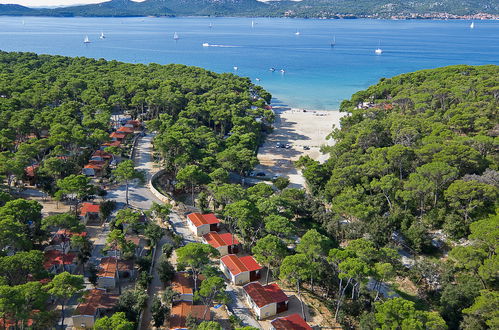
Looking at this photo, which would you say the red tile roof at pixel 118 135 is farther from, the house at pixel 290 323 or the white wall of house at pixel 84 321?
the house at pixel 290 323

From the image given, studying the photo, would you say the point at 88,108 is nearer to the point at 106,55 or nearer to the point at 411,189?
the point at 411,189

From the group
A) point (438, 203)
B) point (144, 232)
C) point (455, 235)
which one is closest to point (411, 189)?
point (438, 203)

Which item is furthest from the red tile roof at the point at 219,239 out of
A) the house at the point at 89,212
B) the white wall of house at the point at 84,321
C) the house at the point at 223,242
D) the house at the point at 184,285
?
the white wall of house at the point at 84,321

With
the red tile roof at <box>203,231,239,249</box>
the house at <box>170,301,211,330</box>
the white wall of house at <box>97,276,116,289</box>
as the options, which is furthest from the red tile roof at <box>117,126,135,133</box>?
the house at <box>170,301,211,330</box>

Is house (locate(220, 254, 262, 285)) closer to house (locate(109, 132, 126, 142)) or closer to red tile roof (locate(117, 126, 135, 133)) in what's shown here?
house (locate(109, 132, 126, 142))

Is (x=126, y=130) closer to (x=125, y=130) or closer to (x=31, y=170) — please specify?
(x=125, y=130)
